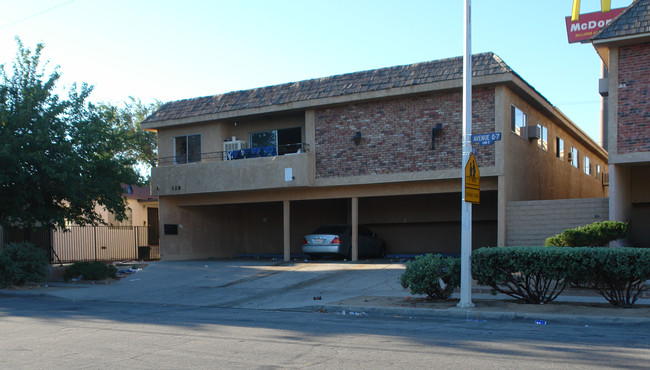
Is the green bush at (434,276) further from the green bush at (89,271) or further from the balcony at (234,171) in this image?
the green bush at (89,271)

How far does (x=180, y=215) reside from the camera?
24812mm

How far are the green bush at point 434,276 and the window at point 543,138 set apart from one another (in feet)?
37.4

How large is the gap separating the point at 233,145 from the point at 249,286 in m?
8.21

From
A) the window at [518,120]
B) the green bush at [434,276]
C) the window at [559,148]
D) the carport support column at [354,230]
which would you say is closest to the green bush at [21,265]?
the carport support column at [354,230]

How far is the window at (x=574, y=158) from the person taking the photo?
26.5 m

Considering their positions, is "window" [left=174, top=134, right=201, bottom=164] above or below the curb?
above

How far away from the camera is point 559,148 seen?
965 inches

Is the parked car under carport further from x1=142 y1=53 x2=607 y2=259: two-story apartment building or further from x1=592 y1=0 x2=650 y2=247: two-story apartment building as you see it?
x1=592 y1=0 x2=650 y2=247: two-story apartment building

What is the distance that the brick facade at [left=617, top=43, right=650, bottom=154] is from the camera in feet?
49.4

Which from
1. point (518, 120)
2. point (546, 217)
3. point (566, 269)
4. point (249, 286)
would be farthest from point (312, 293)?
point (518, 120)

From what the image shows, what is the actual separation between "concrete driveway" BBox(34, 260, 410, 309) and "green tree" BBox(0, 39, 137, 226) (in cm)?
288

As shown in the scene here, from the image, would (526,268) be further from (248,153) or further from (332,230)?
(248,153)

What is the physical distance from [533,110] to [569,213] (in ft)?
17.8

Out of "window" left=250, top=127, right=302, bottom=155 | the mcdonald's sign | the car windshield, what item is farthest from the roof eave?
the mcdonald's sign
